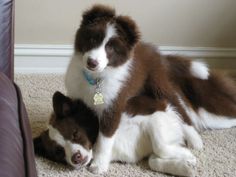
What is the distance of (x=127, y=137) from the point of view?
1602 millimetres

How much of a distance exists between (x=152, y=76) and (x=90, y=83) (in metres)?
0.28

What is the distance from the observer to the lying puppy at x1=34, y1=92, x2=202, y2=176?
1.50 meters

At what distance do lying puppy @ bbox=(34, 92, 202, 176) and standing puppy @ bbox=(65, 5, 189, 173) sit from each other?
5 cm

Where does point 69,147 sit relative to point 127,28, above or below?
below

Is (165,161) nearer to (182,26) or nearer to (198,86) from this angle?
(198,86)

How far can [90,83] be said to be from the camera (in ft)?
5.05

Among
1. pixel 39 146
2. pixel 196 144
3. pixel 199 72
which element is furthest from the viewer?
pixel 199 72

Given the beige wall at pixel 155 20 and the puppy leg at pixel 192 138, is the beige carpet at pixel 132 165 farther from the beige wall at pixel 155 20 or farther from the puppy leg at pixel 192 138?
the beige wall at pixel 155 20

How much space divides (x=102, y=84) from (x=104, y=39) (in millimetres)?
187

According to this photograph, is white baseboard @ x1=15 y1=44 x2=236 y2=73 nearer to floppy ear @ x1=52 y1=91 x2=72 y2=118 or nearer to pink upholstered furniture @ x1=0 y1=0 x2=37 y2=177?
floppy ear @ x1=52 y1=91 x2=72 y2=118

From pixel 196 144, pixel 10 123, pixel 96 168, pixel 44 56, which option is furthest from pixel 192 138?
pixel 44 56

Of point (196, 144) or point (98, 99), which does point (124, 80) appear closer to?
point (98, 99)

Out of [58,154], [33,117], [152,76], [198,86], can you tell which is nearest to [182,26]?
[198,86]

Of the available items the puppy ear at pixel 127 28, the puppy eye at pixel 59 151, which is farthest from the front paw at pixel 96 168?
the puppy ear at pixel 127 28
